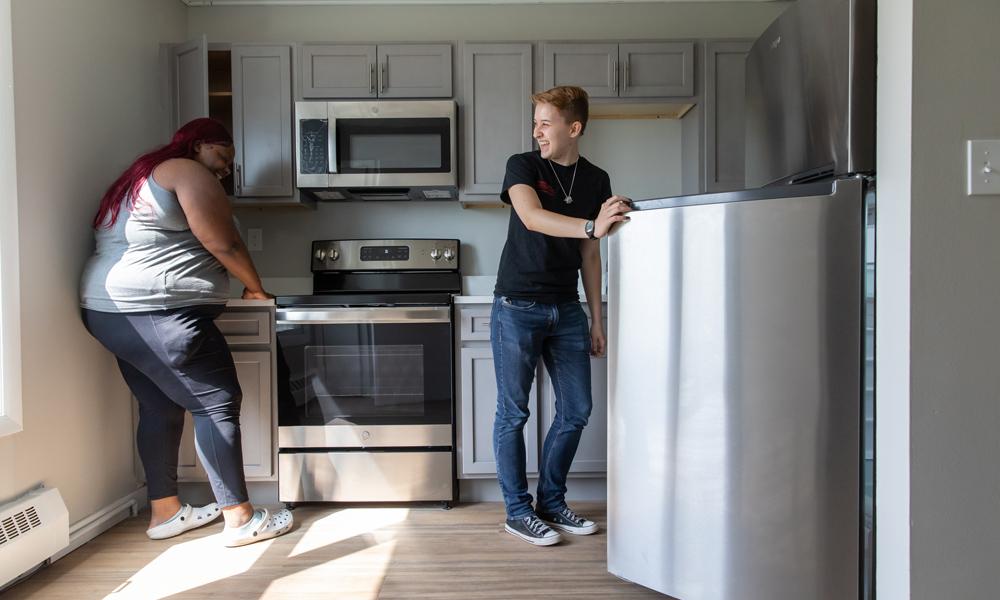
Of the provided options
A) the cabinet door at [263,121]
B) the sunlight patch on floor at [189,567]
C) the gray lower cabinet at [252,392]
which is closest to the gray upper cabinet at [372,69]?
the cabinet door at [263,121]

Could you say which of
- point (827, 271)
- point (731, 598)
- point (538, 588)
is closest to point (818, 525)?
point (731, 598)

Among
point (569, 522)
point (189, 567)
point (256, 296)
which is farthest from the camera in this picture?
point (256, 296)

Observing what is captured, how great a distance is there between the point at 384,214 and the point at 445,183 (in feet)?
1.50

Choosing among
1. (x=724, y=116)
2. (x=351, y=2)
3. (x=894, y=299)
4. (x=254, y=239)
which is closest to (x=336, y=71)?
(x=351, y=2)

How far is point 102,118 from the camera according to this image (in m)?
2.23

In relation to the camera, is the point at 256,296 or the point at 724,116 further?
the point at 724,116

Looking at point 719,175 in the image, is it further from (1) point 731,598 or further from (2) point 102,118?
(2) point 102,118

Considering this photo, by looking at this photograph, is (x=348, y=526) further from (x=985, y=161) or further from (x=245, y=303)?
(x=985, y=161)

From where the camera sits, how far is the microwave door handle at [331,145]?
101 inches

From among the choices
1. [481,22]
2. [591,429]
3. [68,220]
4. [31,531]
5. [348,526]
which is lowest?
[348,526]

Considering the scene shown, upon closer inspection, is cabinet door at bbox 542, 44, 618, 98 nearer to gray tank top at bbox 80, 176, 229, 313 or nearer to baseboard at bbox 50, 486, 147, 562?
gray tank top at bbox 80, 176, 229, 313

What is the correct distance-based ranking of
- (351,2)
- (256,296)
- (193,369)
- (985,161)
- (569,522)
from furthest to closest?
(351,2), (256,296), (569,522), (193,369), (985,161)

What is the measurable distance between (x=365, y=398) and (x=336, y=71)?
135cm

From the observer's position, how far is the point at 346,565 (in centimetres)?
189
